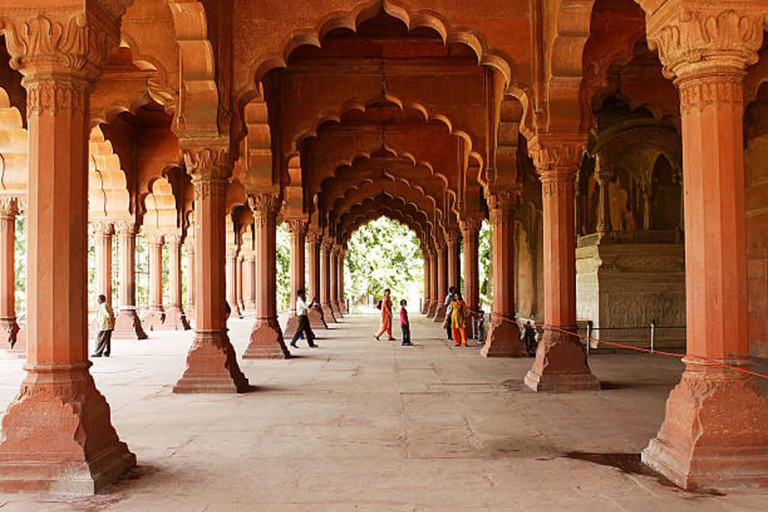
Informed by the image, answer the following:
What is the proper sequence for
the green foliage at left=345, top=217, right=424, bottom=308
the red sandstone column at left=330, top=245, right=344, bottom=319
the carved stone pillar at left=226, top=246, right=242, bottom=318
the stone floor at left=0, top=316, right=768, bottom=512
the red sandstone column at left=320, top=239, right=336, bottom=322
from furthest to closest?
1. the green foliage at left=345, top=217, right=424, bottom=308
2. the red sandstone column at left=330, top=245, right=344, bottom=319
3. the carved stone pillar at left=226, top=246, right=242, bottom=318
4. the red sandstone column at left=320, top=239, right=336, bottom=322
5. the stone floor at left=0, top=316, right=768, bottom=512

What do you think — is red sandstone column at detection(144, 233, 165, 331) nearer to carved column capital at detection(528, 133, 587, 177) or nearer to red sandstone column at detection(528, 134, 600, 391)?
red sandstone column at detection(528, 134, 600, 391)

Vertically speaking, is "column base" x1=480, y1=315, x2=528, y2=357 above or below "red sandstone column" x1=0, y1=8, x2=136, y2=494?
below

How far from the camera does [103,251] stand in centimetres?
1978

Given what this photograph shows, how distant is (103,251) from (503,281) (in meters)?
11.6

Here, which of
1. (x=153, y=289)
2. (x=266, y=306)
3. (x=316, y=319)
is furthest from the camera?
(x=316, y=319)

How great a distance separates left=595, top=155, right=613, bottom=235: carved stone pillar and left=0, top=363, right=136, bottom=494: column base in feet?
42.9

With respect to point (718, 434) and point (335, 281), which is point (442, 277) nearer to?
point (335, 281)

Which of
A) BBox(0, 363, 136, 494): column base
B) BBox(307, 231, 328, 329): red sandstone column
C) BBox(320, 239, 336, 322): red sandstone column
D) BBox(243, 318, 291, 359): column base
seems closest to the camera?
BBox(0, 363, 136, 494): column base

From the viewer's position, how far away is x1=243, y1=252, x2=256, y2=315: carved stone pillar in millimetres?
39188

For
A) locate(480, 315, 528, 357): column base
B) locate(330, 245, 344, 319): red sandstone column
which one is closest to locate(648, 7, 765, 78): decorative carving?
locate(480, 315, 528, 357): column base

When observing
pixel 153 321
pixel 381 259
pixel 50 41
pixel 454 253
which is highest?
pixel 50 41

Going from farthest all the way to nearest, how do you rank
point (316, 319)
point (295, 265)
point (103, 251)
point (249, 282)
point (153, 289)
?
point (249, 282) < point (316, 319) < point (153, 289) < point (295, 265) < point (103, 251)

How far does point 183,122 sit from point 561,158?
198 inches

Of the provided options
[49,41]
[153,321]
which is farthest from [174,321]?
[49,41]
